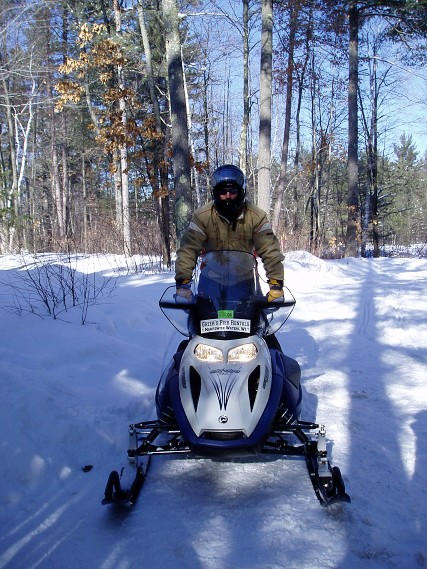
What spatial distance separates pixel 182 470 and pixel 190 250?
1.70m

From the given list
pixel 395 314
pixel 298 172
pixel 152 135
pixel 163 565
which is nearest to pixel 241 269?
pixel 163 565

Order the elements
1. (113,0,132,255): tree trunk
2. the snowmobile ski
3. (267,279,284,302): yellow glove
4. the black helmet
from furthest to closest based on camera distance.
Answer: (113,0,132,255): tree trunk → the black helmet → (267,279,284,302): yellow glove → the snowmobile ski

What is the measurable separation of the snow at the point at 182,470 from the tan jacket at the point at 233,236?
1.44 metres

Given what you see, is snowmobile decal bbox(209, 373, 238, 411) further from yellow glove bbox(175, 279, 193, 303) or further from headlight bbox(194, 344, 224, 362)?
yellow glove bbox(175, 279, 193, 303)

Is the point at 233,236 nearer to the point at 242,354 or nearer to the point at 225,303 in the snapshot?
the point at 225,303

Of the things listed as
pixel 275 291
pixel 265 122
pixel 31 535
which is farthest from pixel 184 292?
pixel 265 122

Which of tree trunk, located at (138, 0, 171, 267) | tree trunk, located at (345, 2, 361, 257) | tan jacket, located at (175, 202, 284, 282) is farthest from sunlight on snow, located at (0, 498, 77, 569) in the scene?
tree trunk, located at (345, 2, 361, 257)

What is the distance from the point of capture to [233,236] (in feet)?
12.5

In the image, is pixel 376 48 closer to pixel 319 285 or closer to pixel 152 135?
pixel 152 135

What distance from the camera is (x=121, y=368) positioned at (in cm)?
472

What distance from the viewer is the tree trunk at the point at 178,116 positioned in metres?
9.12

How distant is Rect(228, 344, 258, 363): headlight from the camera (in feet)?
9.27

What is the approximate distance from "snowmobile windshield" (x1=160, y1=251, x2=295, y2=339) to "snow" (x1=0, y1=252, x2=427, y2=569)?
98cm

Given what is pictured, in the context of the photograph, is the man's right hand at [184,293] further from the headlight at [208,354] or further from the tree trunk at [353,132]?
the tree trunk at [353,132]
